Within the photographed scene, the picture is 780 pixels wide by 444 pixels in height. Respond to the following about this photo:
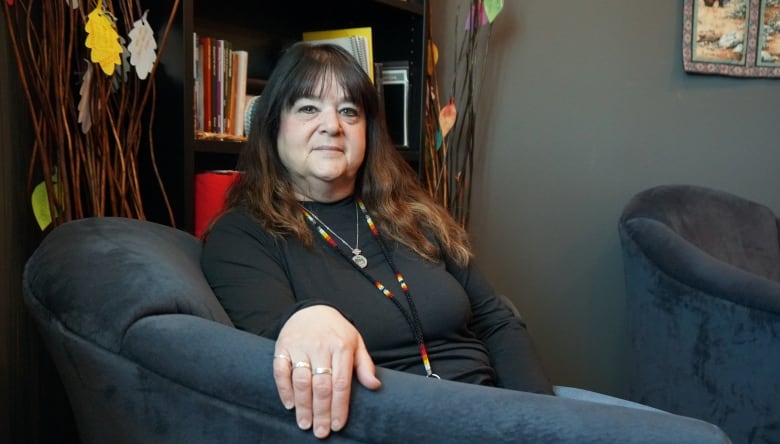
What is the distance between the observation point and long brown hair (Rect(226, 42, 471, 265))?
4.50ft

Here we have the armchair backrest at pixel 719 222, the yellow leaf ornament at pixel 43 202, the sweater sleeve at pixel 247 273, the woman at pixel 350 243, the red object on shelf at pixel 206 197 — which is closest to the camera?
the sweater sleeve at pixel 247 273

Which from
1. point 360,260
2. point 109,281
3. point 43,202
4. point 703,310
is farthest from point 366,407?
point 703,310

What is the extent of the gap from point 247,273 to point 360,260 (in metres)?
0.25

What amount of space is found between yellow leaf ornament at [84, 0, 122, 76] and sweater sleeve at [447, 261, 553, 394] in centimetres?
77

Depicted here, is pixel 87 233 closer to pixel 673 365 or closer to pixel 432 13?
pixel 673 365

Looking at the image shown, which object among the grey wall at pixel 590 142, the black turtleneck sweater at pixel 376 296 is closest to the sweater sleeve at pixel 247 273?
the black turtleneck sweater at pixel 376 296

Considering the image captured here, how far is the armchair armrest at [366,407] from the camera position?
682 millimetres

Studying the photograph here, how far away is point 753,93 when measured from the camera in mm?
2469

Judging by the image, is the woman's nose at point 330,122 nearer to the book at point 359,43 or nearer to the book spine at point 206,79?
the book spine at point 206,79

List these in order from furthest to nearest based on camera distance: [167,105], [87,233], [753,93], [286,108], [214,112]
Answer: [753,93] < [214,112] < [167,105] < [286,108] < [87,233]

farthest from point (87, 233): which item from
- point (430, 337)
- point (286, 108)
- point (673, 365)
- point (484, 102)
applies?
point (484, 102)

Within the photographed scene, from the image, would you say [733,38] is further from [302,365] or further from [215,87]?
[302,365]

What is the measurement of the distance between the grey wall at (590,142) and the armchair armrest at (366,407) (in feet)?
6.19

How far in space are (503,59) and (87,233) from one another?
1795mm
